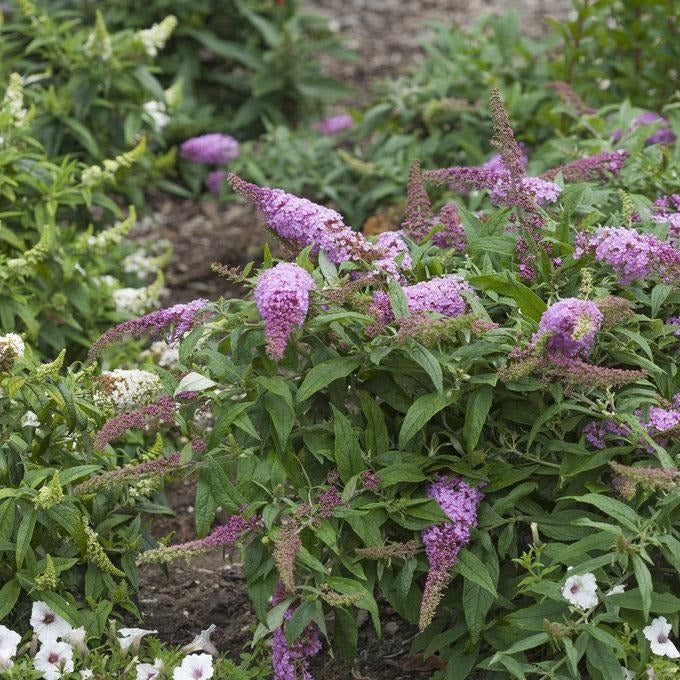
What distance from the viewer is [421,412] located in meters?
2.89

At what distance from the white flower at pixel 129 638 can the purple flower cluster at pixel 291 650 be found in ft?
1.29

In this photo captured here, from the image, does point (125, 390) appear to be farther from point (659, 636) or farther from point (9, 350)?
point (659, 636)

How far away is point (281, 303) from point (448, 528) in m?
0.76

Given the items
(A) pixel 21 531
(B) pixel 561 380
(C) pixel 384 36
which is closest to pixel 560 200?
(B) pixel 561 380

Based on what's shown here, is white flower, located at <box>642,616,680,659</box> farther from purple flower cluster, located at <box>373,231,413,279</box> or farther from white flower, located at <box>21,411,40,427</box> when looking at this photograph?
white flower, located at <box>21,411,40,427</box>

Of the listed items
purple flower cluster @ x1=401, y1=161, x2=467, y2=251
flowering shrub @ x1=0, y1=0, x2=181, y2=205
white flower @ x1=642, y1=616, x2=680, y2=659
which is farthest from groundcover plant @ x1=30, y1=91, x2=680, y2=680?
flowering shrub @ x1=0, y1=0, x2=181, y2=205

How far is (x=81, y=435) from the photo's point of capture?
3.31 meters

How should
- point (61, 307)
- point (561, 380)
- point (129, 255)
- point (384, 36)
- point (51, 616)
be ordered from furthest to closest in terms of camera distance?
point (384, 36)
point (129, 255)
point (61, 307)
point (51, 616)
point (561, 380)

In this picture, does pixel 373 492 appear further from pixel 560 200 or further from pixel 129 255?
pixel 129 255

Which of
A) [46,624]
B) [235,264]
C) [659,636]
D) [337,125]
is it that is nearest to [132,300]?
[235,264]

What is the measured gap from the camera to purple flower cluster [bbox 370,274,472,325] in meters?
2.93

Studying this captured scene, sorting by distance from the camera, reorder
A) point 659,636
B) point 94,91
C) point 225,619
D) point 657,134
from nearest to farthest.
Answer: point 659,636 < point 225,619 < point 657,134 < point 94,91

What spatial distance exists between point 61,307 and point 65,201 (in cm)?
44

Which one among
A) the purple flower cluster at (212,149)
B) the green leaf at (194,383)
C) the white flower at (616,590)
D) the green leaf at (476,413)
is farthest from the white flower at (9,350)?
the purple flower cluster at (212,149)
